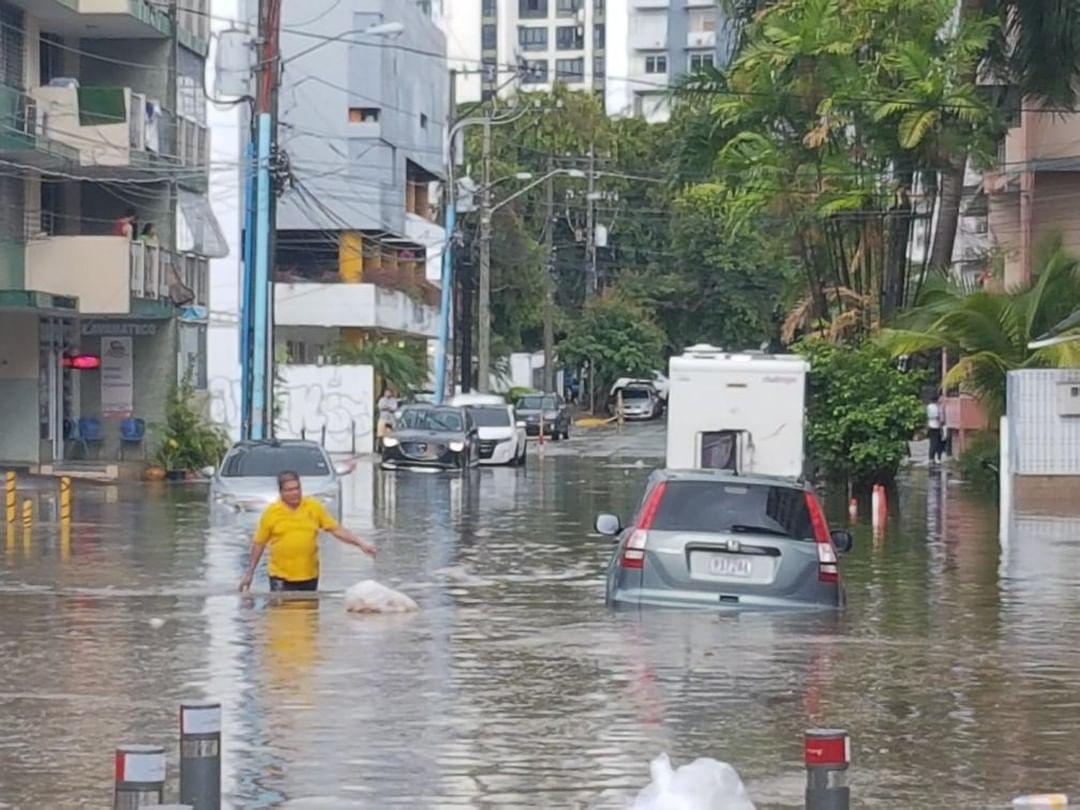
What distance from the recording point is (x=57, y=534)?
29.1 metres

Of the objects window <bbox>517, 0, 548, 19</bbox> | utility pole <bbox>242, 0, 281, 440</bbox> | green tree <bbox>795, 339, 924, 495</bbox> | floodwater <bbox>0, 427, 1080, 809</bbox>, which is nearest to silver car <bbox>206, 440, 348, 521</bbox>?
floodwater <bbox>0, 427, 1080, 809</bbox>

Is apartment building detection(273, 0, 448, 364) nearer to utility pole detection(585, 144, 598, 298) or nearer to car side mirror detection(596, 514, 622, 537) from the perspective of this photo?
utility pole detection(585, 144, 598, 298)

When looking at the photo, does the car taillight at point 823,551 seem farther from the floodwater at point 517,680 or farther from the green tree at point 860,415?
the green tree at point 860,415

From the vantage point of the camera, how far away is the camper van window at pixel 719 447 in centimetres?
3494

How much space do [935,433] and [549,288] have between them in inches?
1563

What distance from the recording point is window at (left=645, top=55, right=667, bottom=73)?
5192 inches

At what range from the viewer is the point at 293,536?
19.1m

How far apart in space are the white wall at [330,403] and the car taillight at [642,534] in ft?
137

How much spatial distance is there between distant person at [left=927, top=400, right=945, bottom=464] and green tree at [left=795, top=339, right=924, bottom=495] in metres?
10.3

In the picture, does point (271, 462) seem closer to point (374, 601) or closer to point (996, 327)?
point (374, 601)

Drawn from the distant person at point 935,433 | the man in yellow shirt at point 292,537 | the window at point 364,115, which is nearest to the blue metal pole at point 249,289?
the distant person at point 935,433

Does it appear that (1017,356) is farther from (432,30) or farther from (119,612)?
(432,30)

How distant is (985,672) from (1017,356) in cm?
2262

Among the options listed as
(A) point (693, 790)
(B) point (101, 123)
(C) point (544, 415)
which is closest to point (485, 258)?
(C) point (544, 415)
